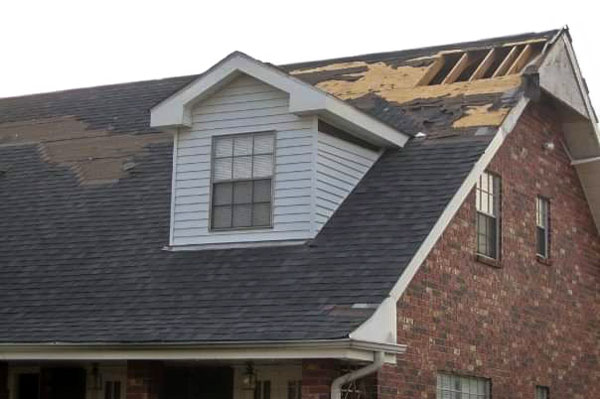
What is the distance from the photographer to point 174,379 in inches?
639

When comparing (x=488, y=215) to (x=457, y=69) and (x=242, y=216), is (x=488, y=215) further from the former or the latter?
(x=242, y=216)

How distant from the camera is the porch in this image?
14.3 metres

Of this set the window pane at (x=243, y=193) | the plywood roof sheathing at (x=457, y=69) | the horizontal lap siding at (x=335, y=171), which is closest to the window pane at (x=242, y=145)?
the window pane at (x=243, y=193)

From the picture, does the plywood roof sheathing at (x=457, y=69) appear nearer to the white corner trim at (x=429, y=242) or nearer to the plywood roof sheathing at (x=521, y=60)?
the plywood roof sheathing at (x=521, y=60)

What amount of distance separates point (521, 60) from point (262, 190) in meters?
5.10

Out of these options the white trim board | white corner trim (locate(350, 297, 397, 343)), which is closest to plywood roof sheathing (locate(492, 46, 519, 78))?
white corner trim (locate(350, 297, 397, 343))

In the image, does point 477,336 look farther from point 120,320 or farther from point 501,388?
point 120,320

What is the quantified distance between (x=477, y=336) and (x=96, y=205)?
6.12 m

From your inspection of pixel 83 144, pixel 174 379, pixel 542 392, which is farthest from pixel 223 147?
pixel 542 392

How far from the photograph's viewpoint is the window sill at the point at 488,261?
17172mm

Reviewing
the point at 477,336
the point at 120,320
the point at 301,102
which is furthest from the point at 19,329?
the point at 477,336

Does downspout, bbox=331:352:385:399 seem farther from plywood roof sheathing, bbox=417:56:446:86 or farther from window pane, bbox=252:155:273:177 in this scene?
plywood roof sheathing, bbox=417:56:446:86

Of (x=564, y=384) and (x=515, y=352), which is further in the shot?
(x=564, y=384)

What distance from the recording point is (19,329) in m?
15.7
